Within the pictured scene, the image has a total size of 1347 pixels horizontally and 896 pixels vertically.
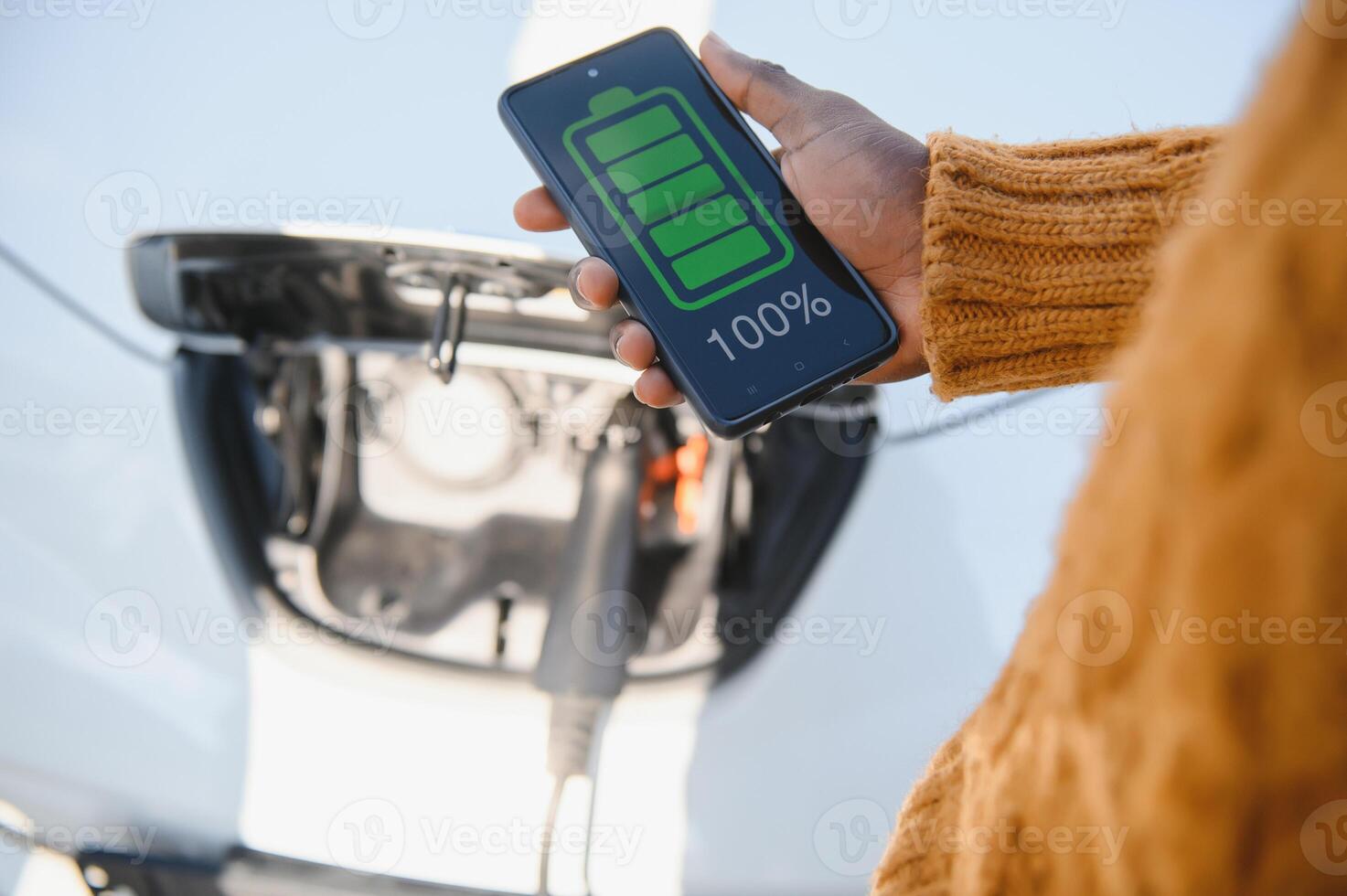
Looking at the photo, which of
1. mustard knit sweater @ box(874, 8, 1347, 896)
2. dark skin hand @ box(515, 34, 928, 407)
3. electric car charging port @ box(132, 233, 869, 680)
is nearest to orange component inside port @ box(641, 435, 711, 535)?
electric car charging port @ box(132, 233, 869, 680)

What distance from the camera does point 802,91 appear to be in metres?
0.58

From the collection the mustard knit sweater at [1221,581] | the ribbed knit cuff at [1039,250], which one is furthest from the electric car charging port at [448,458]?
the mustard knit sweater at [1221,581]

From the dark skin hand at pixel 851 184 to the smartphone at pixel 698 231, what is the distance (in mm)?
20

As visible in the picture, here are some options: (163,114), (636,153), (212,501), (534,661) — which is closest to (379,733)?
(534,661)

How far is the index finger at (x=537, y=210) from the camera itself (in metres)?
0.55

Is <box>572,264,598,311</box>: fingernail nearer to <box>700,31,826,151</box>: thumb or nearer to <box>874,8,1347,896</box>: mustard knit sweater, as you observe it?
<box>700,31,826,151</box>: thumb

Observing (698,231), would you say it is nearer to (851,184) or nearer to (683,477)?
(851,184)

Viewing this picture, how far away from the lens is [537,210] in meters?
0.55

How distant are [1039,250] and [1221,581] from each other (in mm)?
373

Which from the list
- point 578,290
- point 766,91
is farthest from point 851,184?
point 578,290

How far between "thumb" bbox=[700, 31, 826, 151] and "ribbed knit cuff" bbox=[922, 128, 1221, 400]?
0.34 feet

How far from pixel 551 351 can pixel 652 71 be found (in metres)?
0.19

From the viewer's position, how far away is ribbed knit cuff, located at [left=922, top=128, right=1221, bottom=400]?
47 cm

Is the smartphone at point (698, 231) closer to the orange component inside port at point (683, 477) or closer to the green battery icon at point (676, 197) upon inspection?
the green battery icon at point (676, 197)
